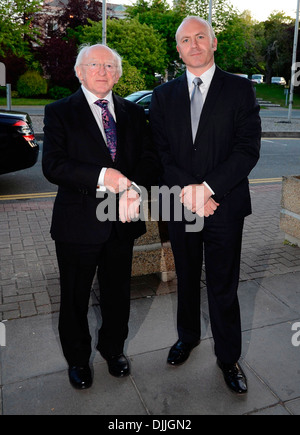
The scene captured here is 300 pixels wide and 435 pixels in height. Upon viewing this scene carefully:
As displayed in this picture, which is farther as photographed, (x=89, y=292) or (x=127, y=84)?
(x=127, y=84)

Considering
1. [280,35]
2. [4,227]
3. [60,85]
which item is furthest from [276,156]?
[280,35]

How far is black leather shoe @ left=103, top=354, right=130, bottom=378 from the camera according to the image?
269 cm

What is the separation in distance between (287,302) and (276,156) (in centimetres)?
880

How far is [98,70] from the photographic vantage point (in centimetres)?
230

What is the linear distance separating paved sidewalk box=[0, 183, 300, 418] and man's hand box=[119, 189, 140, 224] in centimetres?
108

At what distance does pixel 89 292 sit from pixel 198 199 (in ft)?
2.92

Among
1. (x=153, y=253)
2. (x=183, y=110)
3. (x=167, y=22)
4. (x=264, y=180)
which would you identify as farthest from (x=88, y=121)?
(x=167, y=22)

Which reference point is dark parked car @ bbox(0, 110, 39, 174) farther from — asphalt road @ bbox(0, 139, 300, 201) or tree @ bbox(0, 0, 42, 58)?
tree @ bbox(0, 0, 42, 58)

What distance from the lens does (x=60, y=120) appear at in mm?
2307

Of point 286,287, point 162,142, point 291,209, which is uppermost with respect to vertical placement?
point 162,142

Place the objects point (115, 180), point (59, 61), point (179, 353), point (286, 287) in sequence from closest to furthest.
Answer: point (115, 180) < point (179, 353) < point (286, 287) < point (59, 61)

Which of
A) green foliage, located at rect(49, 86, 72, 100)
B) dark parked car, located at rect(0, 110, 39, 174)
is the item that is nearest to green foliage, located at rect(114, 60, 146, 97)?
green foliage, located at rect(49, 86, 72, 100)

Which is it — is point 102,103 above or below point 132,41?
below

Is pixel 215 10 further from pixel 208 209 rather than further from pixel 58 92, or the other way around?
pixel 208 209
